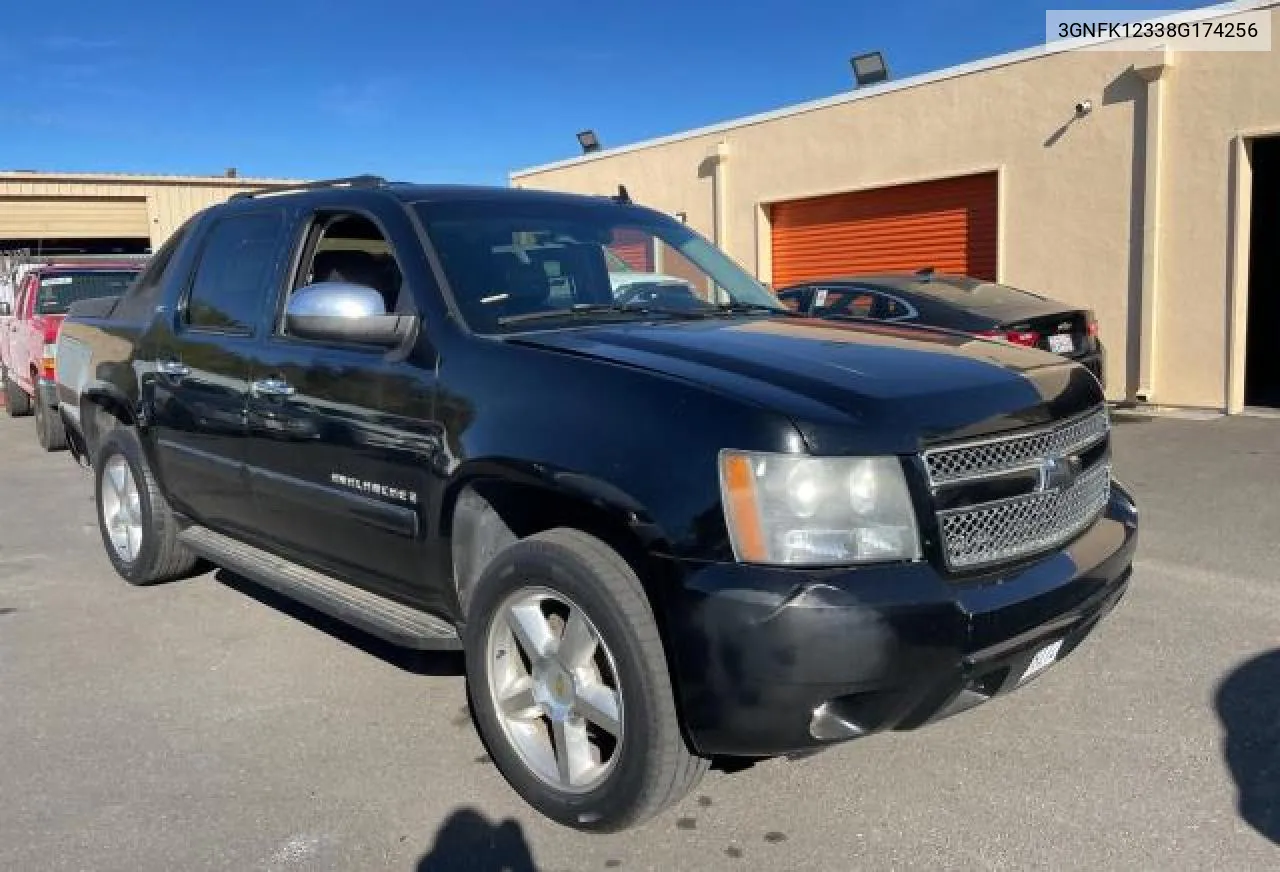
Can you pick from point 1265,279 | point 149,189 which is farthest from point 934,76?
point 149,189

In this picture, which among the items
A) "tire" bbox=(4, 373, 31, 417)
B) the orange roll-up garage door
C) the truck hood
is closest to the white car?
the truck hood

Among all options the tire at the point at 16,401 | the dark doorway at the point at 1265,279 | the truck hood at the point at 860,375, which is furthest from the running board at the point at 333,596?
the dark doorway at the point at 1265,279

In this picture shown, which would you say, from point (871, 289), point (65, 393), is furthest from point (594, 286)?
point (871, 289)

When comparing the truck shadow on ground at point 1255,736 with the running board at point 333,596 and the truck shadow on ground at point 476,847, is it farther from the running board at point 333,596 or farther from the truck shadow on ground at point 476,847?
the running board at point 333,596

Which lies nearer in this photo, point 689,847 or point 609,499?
point 609,499

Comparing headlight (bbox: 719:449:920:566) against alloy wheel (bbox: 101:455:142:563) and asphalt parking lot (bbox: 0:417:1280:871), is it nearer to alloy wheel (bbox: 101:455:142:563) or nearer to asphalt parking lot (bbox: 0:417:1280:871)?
asphalt parking lot (bbox: 0:417:1280:871)

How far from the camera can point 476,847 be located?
116 inches

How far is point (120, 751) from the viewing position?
11.8ft

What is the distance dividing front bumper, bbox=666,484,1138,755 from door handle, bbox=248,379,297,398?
1955 mm

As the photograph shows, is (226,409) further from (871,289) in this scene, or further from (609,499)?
(871,289)

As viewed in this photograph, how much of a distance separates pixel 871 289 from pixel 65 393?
6445 mm

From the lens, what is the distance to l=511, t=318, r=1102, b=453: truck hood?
263 cm

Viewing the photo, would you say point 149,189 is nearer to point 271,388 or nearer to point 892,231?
point 892,231

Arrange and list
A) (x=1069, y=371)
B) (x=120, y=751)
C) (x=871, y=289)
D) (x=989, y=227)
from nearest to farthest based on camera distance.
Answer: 1. (x=1069, y=371)
2. (x=120, y=751)
3. (x=871, y=289)
4. (x=989, y=227)
